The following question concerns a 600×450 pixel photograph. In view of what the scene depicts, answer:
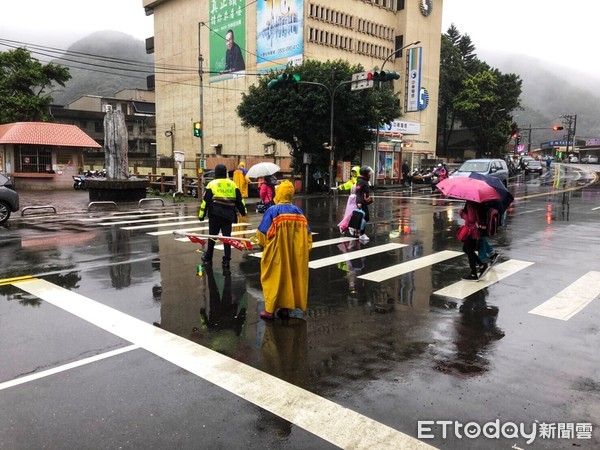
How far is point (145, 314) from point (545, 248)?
29.3 ft

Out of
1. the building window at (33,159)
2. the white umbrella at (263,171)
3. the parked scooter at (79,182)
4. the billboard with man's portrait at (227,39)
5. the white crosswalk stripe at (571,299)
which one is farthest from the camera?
the billboard with man's portrait at (227,39)

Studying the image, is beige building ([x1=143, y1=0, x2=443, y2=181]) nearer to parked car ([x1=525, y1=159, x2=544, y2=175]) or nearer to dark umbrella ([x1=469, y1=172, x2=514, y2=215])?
parked car ([x1=525, y1=159, x2=544, y2=175])

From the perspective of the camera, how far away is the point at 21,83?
3903cm

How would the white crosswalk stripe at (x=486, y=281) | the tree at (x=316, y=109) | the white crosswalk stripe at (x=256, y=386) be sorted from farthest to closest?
the tree at (x=316, y=109), the white crosswalk stripe at (x=486, y=281), the white crosswalk stripe at (x=256, y=386)

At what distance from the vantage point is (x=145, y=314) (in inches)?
246

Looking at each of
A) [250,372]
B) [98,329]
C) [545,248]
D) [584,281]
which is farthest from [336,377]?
[545,248]

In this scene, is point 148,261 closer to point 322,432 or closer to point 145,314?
point 145,314

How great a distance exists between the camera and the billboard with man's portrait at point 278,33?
1596 inches

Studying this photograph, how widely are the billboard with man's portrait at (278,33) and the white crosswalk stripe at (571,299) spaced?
113 ft

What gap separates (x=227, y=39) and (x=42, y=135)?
24318mm

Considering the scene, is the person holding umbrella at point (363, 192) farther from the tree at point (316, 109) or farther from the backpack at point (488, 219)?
the tree at point (316, 109)

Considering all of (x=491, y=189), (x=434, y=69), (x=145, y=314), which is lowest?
(x=145, y=314)

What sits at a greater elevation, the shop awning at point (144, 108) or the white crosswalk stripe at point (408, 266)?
the shop awning at point (144, 108)

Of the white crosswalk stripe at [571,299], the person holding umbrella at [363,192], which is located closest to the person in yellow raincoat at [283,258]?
→ the white crosswalk stripe at [571,299]
